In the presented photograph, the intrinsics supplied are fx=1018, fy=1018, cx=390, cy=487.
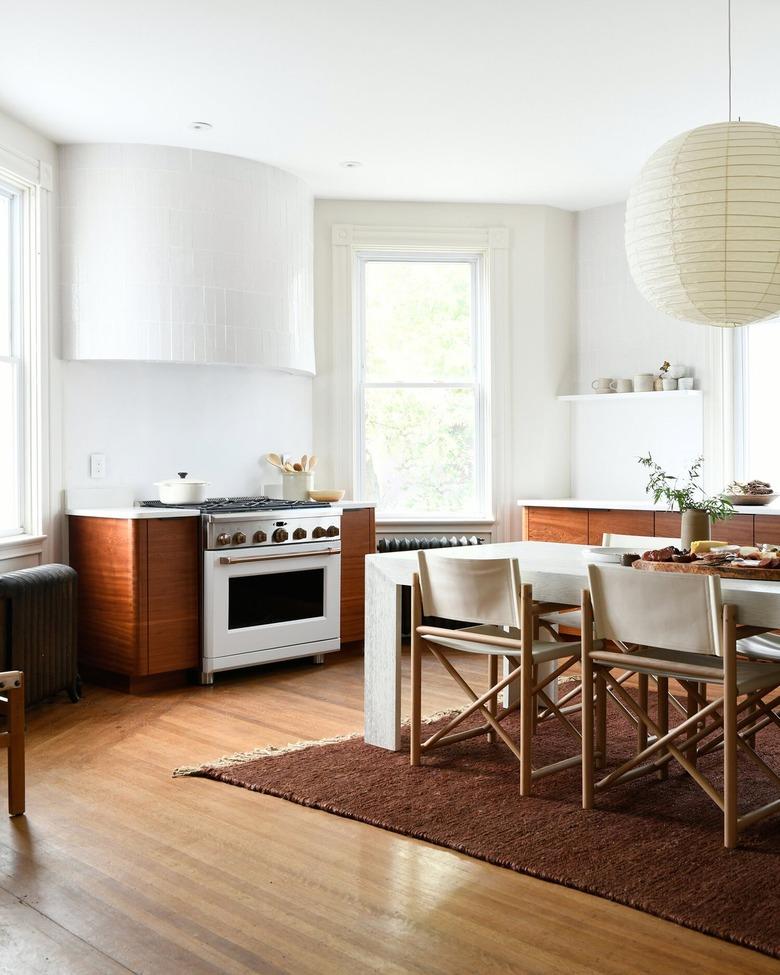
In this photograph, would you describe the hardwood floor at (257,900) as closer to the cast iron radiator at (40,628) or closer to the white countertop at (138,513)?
the cast iron radiator at (40,628)

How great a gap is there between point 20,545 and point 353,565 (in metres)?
1.82

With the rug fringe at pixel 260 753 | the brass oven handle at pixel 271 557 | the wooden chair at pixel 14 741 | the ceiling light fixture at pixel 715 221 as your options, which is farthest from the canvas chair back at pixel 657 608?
the brass oven handle at pixel 271 557

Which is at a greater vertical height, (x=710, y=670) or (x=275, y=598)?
(x=710, y=670)

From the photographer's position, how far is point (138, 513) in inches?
188

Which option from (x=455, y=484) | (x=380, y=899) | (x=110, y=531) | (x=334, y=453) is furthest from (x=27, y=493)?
(x=380, y=899)

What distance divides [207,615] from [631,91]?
312cm

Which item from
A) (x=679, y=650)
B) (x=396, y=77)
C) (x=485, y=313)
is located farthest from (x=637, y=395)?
(x=679, y=650)

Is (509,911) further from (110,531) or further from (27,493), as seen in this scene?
(27,493)

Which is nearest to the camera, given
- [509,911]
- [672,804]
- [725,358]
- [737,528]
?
[509,911]

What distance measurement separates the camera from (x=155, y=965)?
7.11 feet

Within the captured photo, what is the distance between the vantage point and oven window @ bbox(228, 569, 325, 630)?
5105 mm

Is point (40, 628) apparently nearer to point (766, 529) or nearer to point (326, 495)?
point (326, 495)

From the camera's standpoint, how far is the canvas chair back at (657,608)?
2.80 metres

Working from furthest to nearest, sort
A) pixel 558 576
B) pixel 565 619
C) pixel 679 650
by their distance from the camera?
1. pixel 565 619
2. pixel 558 576
3. pixel 679 650
